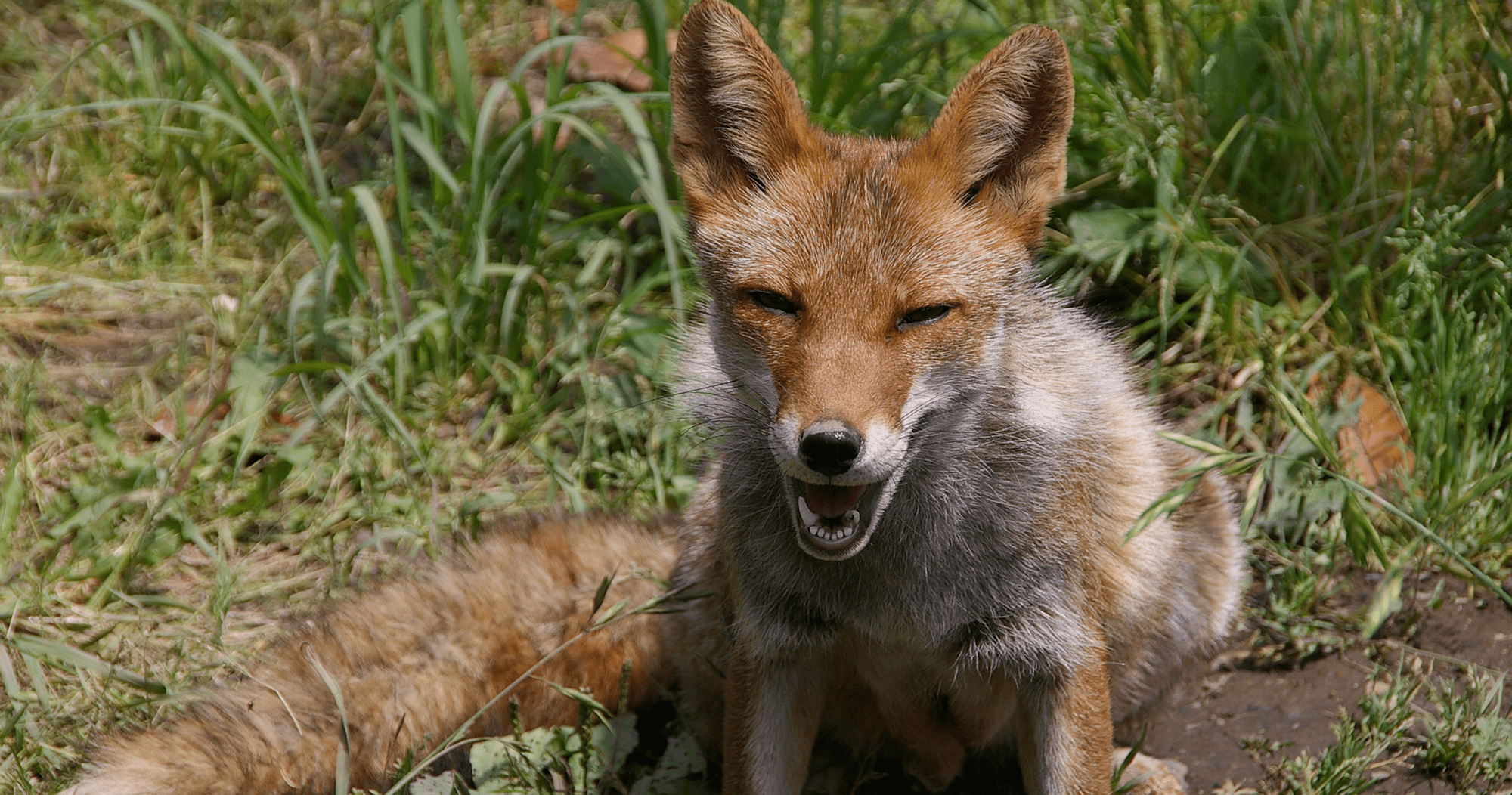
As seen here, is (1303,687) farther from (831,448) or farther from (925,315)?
(831,448)

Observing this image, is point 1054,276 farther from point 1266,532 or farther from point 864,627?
point 864,627

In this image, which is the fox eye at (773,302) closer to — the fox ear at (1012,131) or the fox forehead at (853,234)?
the fox forehead at (853,234)

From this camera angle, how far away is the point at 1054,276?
15.7 feet

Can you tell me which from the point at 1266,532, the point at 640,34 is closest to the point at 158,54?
the point at 640,34

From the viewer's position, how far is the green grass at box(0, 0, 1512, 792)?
4020 mm

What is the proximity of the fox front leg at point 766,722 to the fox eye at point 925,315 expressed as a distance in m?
0.96

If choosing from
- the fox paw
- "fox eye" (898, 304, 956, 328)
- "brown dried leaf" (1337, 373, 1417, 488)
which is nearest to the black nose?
"fox eye" (898, 304, 956, 328)

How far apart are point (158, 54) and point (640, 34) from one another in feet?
7.73

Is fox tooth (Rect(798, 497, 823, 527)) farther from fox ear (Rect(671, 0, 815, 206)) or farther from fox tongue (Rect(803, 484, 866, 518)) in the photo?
fox ear (Rect(671, 0, 815, 206))

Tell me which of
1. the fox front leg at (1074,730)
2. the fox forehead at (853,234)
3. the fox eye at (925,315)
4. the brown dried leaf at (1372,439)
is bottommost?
the fox front leg at (1074,730)

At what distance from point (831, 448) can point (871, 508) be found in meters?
0.35

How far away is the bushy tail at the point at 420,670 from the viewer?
3160mm

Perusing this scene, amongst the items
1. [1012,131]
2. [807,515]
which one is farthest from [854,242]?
[807,515]

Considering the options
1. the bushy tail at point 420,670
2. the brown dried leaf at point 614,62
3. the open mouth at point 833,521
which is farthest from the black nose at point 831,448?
the brown dried leaf at point 614,62
